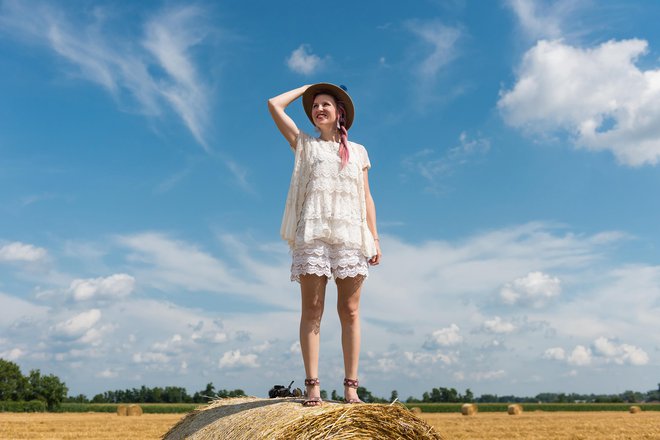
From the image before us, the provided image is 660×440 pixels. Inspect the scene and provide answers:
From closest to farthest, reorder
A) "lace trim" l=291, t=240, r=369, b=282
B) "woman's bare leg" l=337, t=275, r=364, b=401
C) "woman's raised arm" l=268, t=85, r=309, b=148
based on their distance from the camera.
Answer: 1. "lace trim" l=291, t=240, r=369, b=282
2. "woman's bare leg" l=337, t=275, r=364, b=401
3. "woman's raised arm" l=268, t=85, r=309, b=148

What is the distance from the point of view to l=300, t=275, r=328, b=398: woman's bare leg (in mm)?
4027

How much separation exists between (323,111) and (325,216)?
0.74 meters

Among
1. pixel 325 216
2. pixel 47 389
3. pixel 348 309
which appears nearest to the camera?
pixel 325 216

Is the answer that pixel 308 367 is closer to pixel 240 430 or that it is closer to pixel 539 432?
pixel 240 430

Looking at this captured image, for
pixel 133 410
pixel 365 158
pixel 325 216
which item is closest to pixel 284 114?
pixel 365 158

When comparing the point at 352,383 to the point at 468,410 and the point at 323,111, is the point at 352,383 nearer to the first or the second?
the point at 323,111

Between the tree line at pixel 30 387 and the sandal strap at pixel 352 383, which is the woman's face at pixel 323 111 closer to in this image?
the sandal strap at pixel 352 383

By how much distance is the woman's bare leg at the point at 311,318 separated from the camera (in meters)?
Result: 4.03

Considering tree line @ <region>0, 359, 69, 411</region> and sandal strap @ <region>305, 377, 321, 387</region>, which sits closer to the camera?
sandal strap @ <region>305, 377, 321, 387</region>

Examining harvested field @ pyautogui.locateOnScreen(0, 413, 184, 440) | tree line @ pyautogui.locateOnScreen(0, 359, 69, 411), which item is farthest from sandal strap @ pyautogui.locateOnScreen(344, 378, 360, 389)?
tree line @ pyautogui.locateOnScreen(0, 359, 69, 411)

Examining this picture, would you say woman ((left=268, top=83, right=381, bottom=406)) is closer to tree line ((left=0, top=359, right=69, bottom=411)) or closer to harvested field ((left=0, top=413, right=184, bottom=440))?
harvested field ((left=0, top=413, right=184, bottom=440))

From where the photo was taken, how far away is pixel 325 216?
159 inches

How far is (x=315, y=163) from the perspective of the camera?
4129 millimetres

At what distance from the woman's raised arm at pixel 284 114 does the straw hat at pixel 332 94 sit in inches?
2.1
